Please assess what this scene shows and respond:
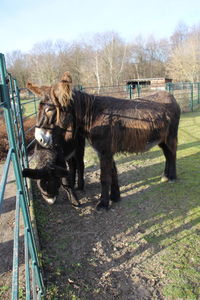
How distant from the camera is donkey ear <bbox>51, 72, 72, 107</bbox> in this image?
3.00m

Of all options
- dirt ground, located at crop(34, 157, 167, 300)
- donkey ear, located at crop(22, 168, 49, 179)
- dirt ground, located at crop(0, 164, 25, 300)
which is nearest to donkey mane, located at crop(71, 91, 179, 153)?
donkey ear, located at crop(22, 168, 49, 179)

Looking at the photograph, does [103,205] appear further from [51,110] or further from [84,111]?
[51,110]

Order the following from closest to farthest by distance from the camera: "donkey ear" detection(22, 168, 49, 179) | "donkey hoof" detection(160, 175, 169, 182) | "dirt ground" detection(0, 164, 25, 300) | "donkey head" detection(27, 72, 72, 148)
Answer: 1. "dirt ground" detection(0, 164, 25, 300)
2. "donkey ear" detection(22, 168, 49, 179)
3. "donkey head" detection(27, 72, 72, 148)
4. "donkey hoof" detection(160, 175, 169, 182)

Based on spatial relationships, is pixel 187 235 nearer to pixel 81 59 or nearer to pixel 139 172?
pixel 139 172

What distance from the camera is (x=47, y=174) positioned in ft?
9.71

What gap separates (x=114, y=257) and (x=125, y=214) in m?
0.90

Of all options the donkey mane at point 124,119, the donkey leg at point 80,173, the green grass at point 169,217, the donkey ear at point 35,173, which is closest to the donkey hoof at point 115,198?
the green grass at point 169,217

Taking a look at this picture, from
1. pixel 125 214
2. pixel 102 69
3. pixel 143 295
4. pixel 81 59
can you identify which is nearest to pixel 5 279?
pixel 143 295

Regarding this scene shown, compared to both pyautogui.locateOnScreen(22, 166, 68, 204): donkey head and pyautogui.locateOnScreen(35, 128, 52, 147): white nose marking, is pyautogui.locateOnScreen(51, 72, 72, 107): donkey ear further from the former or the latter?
pyautogui.locateOnScreen(22, 166, 68, 204): donkey head

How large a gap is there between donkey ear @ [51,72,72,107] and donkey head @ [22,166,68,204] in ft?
3.01

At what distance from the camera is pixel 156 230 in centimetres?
303

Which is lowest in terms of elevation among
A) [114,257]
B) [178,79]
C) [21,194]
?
[114,257]

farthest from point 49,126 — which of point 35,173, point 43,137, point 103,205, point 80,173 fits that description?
point 103,205

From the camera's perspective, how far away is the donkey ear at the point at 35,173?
2.49m
